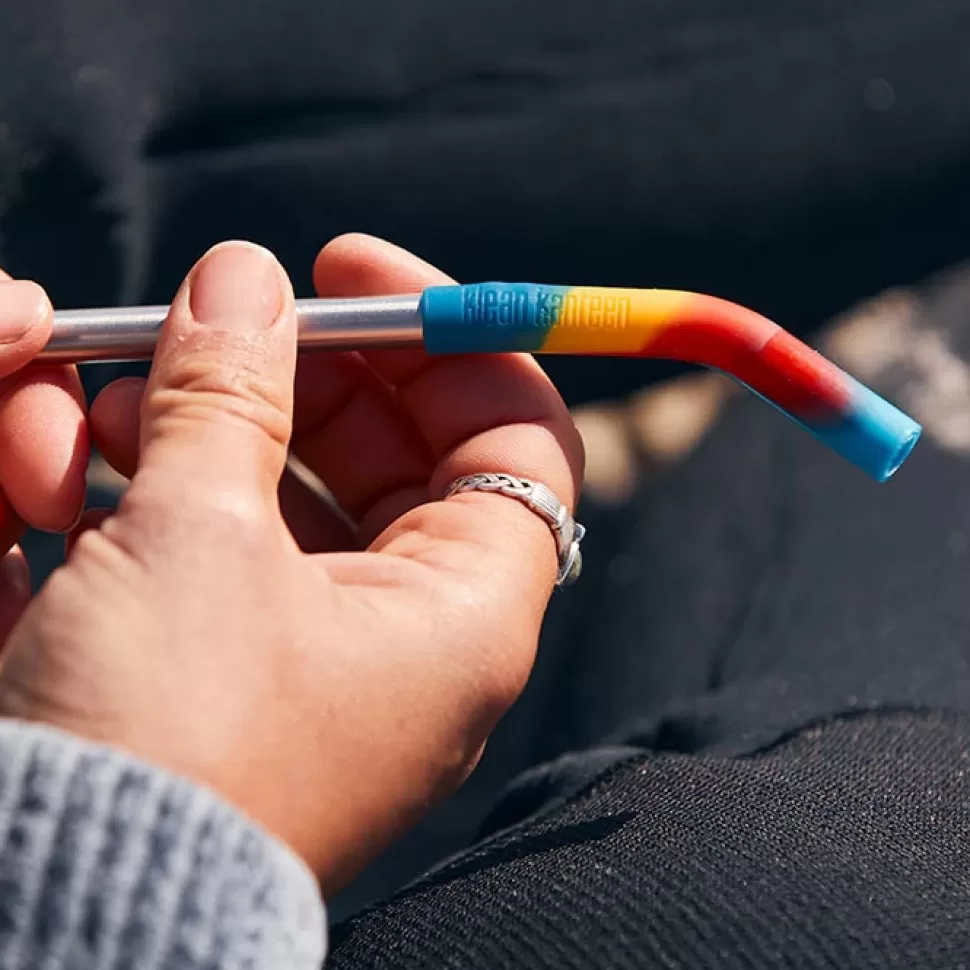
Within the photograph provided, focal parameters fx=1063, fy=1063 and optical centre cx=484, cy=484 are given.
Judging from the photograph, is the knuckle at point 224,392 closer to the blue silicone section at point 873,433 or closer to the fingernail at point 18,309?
the fingernail at point 18,309

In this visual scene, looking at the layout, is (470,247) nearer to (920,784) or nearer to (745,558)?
(745,558)

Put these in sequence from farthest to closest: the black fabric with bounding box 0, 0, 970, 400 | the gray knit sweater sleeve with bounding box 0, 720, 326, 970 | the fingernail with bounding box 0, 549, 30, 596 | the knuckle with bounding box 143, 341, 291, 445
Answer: the black fabric with bounding box 0, 0, 970, 400, the fingernail with bounding box 0, 549, 30, 596, the knuckle with bounding box 143, 341, 291, 445, the gray knit sweater sleeve with bounding box 0, 720, 326, 970

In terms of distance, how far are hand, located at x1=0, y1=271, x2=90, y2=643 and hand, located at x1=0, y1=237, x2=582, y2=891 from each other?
2 centimetres

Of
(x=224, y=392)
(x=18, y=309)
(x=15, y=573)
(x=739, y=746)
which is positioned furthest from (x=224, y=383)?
(x=739, y=746)

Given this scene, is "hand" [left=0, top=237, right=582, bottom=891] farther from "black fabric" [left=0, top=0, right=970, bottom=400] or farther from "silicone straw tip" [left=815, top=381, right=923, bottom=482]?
"black fabric" [left=0, top=0, right=970, bottom=400]

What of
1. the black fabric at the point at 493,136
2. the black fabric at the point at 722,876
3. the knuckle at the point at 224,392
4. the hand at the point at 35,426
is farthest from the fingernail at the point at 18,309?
the black fabric at the point at 722,876

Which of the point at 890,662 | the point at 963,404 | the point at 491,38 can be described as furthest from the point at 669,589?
the point at 491,38

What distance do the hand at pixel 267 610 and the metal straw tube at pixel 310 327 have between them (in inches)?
1.0

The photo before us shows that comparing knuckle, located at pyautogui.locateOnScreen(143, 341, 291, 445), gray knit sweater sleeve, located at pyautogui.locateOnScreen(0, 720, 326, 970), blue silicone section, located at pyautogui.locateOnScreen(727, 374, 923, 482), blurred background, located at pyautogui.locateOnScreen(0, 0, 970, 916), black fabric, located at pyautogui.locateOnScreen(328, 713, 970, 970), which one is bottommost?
black fabric, located at pyautogui.locateOnScreen(328, 713, 970, 970)

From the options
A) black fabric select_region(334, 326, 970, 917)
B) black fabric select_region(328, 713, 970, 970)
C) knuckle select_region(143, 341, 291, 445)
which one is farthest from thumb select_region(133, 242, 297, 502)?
black fabric select_region(334, 326, 970, 917)

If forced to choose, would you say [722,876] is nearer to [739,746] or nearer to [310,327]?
[739,746]

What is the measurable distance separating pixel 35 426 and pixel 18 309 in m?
0.06

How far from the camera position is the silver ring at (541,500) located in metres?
0.53

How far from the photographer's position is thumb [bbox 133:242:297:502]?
0.42 m
